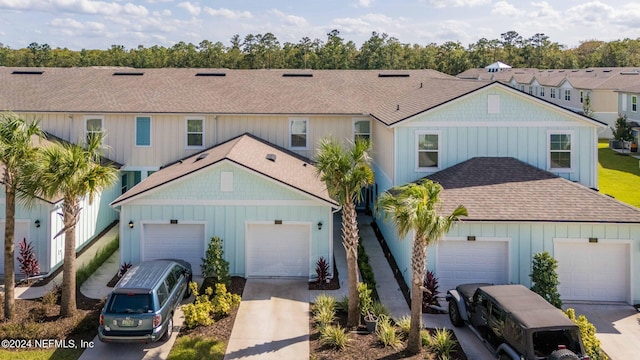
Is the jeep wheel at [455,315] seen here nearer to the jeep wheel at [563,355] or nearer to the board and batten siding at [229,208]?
the jeep wheel at [563,355]

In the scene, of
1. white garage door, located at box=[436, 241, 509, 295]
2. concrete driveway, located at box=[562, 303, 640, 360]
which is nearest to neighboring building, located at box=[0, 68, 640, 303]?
white garage door, located at box=[436, 241, 509, 295]

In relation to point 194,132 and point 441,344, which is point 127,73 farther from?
point 441,344

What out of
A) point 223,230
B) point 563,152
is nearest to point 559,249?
point 563,152

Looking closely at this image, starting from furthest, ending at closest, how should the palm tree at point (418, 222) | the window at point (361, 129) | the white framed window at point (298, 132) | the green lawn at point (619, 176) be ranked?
the green lawn at point (619, 176) < the window at point (361, 129) < the white framed window at point (298, 132) < the palm tree at point (418, 222)

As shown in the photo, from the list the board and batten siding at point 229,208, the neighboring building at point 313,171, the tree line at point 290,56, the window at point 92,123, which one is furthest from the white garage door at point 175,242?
the tree line at point 290,56

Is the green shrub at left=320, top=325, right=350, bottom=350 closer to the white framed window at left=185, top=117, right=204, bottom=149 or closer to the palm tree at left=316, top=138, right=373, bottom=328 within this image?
the palm tree at left=316, top=138, right=373, bottom=328

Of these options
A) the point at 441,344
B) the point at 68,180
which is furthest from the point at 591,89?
the point at 68,180
